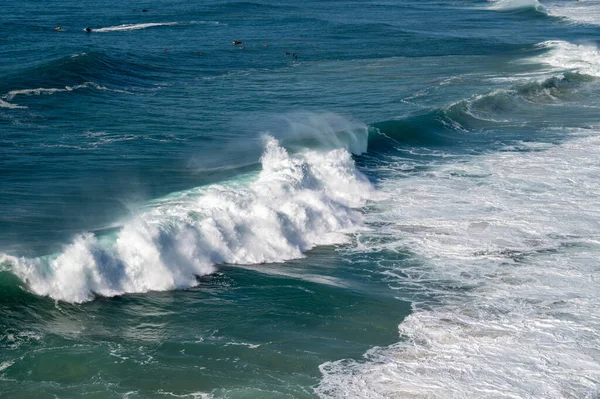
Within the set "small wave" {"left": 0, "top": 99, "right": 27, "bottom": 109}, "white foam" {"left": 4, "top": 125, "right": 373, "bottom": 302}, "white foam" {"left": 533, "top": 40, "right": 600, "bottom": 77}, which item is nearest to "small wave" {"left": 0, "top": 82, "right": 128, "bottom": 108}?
"small wave" {"left": 0, "top": 99, "right": 27, "bottom": 109}

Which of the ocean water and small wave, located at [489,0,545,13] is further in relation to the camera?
small wave, located at [489,0,545,13]

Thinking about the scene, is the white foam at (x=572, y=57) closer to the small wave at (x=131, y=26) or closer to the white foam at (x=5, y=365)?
the small wave at (x=131, y=26)

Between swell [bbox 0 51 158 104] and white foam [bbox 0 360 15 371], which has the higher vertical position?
swell [bbox 0 51 158 104]

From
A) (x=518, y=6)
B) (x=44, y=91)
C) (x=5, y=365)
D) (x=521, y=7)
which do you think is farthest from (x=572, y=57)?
(x=5, y=365)

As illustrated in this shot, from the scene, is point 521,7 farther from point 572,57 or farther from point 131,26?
point 131,26

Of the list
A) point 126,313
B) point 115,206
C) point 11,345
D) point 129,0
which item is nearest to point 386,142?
point 115,206

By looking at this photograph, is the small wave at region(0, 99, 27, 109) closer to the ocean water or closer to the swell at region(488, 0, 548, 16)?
the ocean water

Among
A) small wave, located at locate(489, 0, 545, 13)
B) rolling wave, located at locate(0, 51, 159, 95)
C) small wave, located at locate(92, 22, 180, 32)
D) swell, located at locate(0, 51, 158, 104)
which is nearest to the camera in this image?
swell, located at locate(0, 51, 158, 104)
